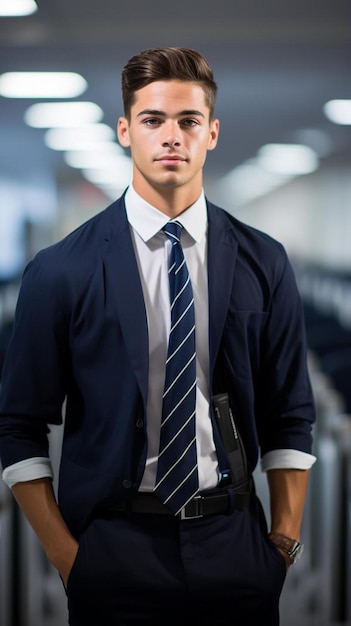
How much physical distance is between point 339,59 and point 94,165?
2.36 feet

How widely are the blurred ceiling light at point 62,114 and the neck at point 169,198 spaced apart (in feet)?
2.36

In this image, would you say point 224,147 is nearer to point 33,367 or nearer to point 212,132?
point 212,132

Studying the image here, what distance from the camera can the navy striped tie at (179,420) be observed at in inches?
56.9

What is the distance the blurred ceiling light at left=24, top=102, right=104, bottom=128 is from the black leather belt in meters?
1.14

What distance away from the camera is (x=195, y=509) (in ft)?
4.85

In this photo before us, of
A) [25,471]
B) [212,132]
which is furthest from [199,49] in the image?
[25,471]

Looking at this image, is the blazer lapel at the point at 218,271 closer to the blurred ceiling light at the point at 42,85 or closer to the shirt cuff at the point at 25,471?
the shirt cuff at the point at 25,471

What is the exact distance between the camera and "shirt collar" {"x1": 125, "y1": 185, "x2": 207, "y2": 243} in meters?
1.55

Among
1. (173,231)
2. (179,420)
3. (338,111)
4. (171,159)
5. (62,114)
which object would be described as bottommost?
(179,420)

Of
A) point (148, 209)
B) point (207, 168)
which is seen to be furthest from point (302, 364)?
point (207, 168)

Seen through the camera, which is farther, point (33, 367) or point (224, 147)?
point (224, 147)

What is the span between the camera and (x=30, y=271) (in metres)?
1.53

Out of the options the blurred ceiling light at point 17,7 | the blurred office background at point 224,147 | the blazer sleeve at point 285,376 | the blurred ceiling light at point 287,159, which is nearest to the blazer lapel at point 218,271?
the blazer sleeve at point 285,376

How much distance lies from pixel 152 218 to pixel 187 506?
1.75 feet
